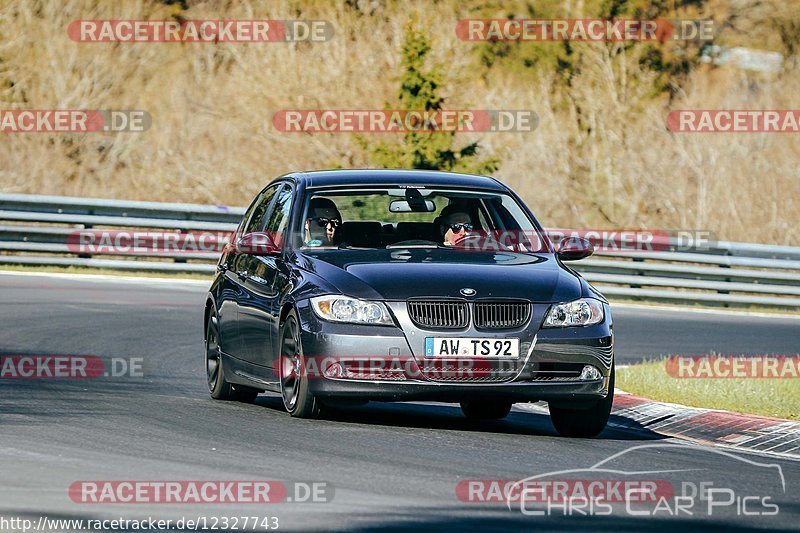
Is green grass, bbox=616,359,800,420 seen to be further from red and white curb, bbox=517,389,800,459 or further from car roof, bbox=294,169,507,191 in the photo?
car roof, bbox=294,169,507,191

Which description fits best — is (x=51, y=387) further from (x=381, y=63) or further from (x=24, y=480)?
(x=381, y=63)

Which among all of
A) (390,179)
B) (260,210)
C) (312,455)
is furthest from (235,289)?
(312,455)

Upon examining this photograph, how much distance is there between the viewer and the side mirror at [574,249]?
36.1 ft

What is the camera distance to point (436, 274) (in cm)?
1009

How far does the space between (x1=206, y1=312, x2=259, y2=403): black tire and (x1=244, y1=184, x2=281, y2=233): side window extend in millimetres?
765

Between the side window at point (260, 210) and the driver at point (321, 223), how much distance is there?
1014mm

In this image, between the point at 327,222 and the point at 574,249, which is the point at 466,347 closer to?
the point at 574,249

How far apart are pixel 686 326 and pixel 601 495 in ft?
46.6

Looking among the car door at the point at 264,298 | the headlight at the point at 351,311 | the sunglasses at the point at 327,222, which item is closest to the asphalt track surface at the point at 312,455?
the car door at the point at 264,298

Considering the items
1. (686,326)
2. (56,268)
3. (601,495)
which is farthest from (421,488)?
(56,268)

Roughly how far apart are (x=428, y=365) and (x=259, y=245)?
1833 millimetres

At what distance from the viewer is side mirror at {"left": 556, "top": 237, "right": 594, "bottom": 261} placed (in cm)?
1099

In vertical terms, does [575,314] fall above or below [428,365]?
above

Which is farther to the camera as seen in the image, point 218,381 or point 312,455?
point 218,381
